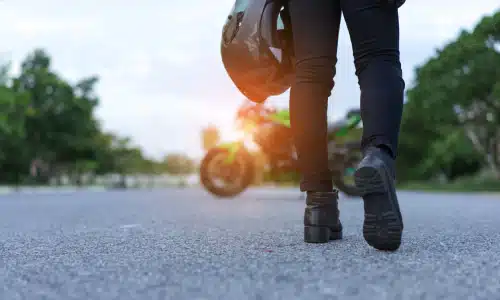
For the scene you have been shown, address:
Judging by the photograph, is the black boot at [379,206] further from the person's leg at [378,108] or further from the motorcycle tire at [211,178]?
the motorcycle tire at [211,178]

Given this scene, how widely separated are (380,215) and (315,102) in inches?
23.4

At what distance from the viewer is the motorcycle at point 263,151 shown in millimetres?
8305

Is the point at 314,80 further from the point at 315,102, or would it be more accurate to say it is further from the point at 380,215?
the point at 380,215

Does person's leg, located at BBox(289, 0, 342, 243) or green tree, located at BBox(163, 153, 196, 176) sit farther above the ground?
green tree, located at BBox(163, 153, 196, 176)

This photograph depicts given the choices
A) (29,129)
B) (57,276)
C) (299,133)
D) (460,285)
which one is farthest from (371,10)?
(29,129)

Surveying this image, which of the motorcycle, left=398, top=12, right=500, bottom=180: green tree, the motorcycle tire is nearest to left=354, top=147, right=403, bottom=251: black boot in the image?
the motorcycle

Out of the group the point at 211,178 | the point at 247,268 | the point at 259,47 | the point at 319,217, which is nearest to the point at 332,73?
the point at 259,47

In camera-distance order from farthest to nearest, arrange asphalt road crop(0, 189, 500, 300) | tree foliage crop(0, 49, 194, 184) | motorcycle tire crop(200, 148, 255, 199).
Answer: tree foliage crop(0, 49, 194, 184) → motorcycle tire crop(200, 148, 255, 199) → asphalt road crop(0, 189, 500, 300)

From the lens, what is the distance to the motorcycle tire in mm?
8562

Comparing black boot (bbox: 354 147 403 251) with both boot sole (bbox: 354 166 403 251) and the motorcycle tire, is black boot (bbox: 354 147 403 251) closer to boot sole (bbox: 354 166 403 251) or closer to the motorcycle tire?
boot sole (bbox: 354 166 403 251)

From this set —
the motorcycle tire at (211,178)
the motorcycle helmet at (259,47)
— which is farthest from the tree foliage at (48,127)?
the motorcycle helmet at (259,47)

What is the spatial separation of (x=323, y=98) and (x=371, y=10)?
1.31 feet

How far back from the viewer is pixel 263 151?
28.0ft

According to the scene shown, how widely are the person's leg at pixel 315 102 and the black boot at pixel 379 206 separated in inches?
12.6
